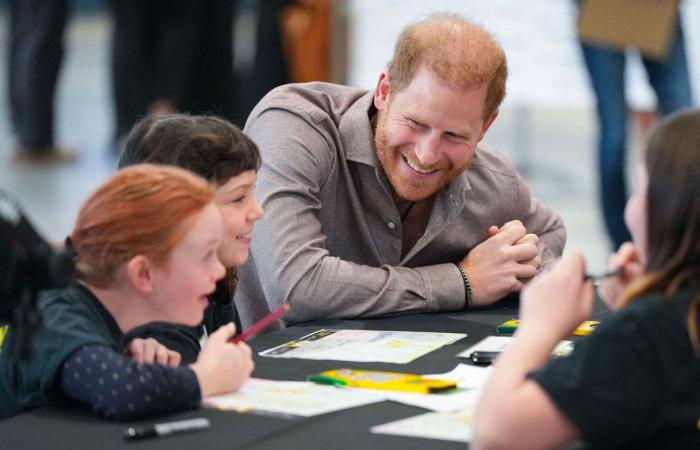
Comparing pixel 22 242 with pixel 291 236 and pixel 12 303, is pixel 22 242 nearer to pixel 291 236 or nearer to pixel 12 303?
pixel 12 303

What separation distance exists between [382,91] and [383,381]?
→ 1.08m

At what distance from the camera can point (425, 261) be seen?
306cm

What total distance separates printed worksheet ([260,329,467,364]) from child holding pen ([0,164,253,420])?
257 millimetres

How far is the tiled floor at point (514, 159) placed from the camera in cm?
659

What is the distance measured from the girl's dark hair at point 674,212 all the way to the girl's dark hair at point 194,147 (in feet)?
3.29

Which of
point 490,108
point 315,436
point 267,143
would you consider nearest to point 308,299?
point 267,143

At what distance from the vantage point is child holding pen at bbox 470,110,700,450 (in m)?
1.57

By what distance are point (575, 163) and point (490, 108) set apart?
525cm

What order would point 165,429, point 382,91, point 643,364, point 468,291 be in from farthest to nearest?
point 382,91 → point 468,291 → point 165,429 → point 643,364

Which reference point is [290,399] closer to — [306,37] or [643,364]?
[643,364]

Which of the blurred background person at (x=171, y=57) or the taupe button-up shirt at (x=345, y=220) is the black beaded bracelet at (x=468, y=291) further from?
the blurred background person at (x=171, y=57)

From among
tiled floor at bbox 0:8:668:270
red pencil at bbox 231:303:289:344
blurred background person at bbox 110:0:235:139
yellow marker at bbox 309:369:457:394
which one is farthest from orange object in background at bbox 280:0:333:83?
yellow marker at bbox 309:369:457:394

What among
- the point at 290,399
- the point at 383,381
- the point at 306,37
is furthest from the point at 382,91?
the point at 306,37

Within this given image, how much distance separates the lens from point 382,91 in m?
3.00
